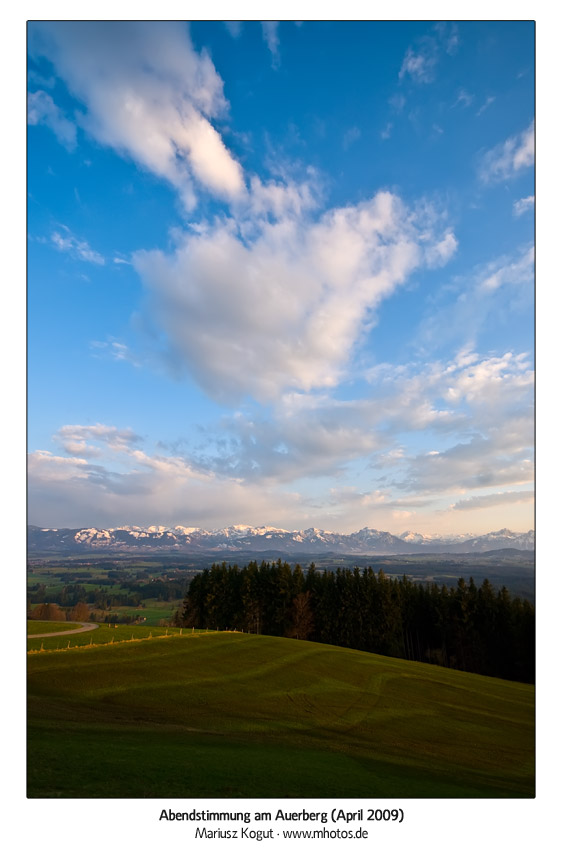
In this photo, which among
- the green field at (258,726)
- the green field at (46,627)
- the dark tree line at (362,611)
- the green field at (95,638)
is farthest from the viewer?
the dark tree line at (362,611)

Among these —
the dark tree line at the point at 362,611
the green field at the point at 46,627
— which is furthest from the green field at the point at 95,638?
the dark tree line at the point at 362,611

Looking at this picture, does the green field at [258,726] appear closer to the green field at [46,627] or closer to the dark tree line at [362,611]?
the green field at [46,627]

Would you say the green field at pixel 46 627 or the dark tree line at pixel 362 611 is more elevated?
the green field at pixel 46 627

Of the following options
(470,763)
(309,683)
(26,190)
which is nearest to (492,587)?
(309,683)

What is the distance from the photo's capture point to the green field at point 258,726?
13.7 metres

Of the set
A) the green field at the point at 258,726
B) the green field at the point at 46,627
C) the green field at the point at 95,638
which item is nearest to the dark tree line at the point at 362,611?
the green field at the point at 258,726

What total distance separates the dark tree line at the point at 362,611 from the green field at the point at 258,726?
20273 mm

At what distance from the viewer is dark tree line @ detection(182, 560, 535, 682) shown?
58.6m

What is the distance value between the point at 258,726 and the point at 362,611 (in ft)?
154

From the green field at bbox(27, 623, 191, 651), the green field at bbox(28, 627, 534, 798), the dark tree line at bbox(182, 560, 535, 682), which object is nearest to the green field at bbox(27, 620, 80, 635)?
the green field at bbox(27, 623, 191, 651)

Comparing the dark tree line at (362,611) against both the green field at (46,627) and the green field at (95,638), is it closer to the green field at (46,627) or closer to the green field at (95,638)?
the green field at (95,638)

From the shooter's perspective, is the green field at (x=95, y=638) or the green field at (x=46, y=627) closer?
the green field at (x=95, y=638)

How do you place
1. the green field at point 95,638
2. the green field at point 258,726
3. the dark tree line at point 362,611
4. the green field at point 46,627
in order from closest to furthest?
1. the green field at point 258,726
2. the green field at point 95,638
3. the green field at point 46,627
4. the dark tree line at point 362,611
